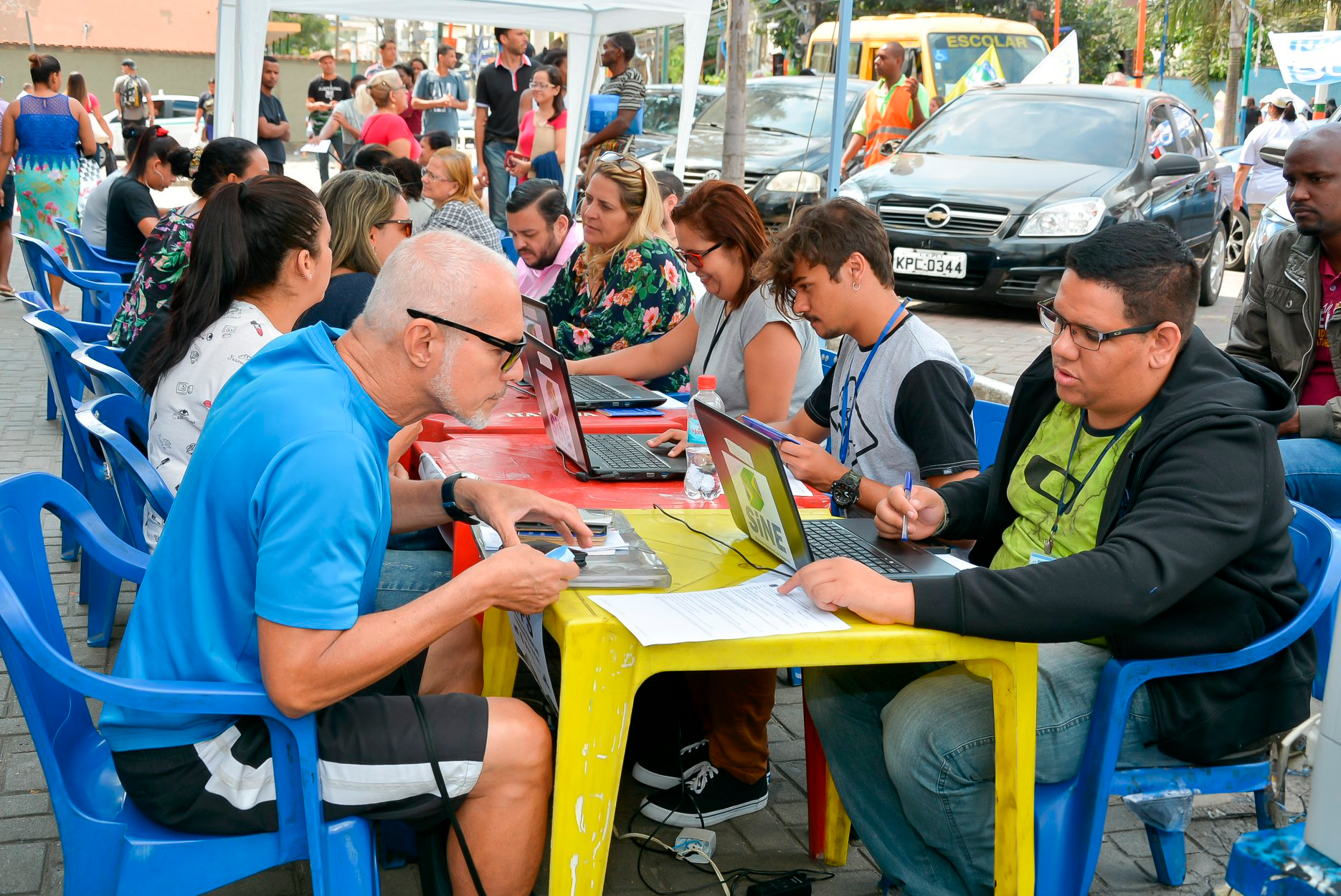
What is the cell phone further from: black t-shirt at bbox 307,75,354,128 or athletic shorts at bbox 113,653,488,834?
black t-shirt at bbox 307,75,354,128

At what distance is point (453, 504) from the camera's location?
2520 mm

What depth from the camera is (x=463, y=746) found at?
1.95 metres

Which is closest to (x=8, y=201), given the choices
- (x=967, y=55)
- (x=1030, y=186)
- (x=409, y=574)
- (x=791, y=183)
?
(x=791, y=183)

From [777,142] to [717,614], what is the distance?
33.5 feet

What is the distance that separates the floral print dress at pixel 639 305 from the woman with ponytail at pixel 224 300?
1464mm

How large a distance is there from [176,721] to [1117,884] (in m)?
1.99

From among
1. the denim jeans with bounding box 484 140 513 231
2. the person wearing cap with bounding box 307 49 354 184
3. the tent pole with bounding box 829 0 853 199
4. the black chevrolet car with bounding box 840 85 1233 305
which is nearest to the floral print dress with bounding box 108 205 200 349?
the tent pole with bounding box 829 0 853 199

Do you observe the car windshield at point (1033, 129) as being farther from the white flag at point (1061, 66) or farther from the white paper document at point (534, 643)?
the white paper document at point (534, 643)

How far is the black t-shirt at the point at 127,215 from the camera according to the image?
22.4 ft

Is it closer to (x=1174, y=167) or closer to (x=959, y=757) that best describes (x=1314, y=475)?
(x=959, y=757)

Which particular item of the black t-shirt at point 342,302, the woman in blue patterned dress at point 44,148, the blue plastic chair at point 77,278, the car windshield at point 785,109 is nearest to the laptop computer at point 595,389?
the black t-shirt at point 342,302

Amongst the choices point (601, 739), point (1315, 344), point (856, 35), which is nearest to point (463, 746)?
point (601, 739)

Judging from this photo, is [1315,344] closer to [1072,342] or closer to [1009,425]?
[1009,425]

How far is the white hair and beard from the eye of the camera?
1990mm
